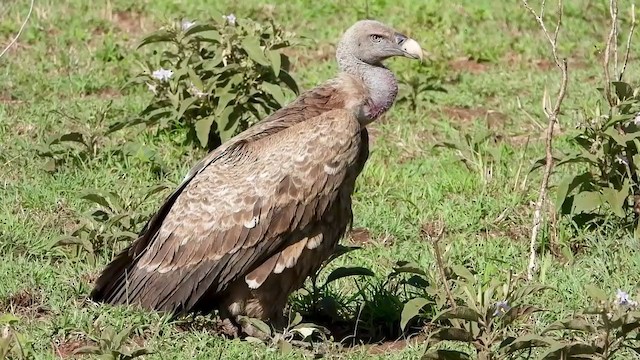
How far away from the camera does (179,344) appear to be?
16.7 ft

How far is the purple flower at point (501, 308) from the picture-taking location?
14.9 feet

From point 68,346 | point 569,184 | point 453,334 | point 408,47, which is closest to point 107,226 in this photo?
point 68,346

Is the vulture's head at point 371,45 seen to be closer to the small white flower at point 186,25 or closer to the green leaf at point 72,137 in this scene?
the small white flower at point 186,25

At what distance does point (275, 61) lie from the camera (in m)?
6.85

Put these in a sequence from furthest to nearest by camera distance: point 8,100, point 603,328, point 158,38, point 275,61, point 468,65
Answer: point 468,65 < point 8,100 < point 158,38 < point 275,61 < point 603,328

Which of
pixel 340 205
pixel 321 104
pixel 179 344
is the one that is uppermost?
pixel 321 104

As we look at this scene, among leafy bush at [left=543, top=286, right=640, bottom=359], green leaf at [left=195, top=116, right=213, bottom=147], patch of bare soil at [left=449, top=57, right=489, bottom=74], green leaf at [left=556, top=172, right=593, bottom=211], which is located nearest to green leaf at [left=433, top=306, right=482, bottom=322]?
leafy bush at [left=543, top=286, right=640, bottom=359]

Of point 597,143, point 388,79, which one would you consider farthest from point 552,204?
point 388,79

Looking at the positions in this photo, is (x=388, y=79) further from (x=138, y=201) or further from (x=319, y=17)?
(x=319, y=17)

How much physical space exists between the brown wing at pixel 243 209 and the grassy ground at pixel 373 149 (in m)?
0.21

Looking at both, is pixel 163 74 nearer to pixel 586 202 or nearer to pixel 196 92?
pixel 196 92

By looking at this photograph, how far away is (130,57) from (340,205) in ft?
15.7

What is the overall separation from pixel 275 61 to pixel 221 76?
0.45 m

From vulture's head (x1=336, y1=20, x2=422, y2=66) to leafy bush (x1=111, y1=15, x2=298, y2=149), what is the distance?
1045 mm
